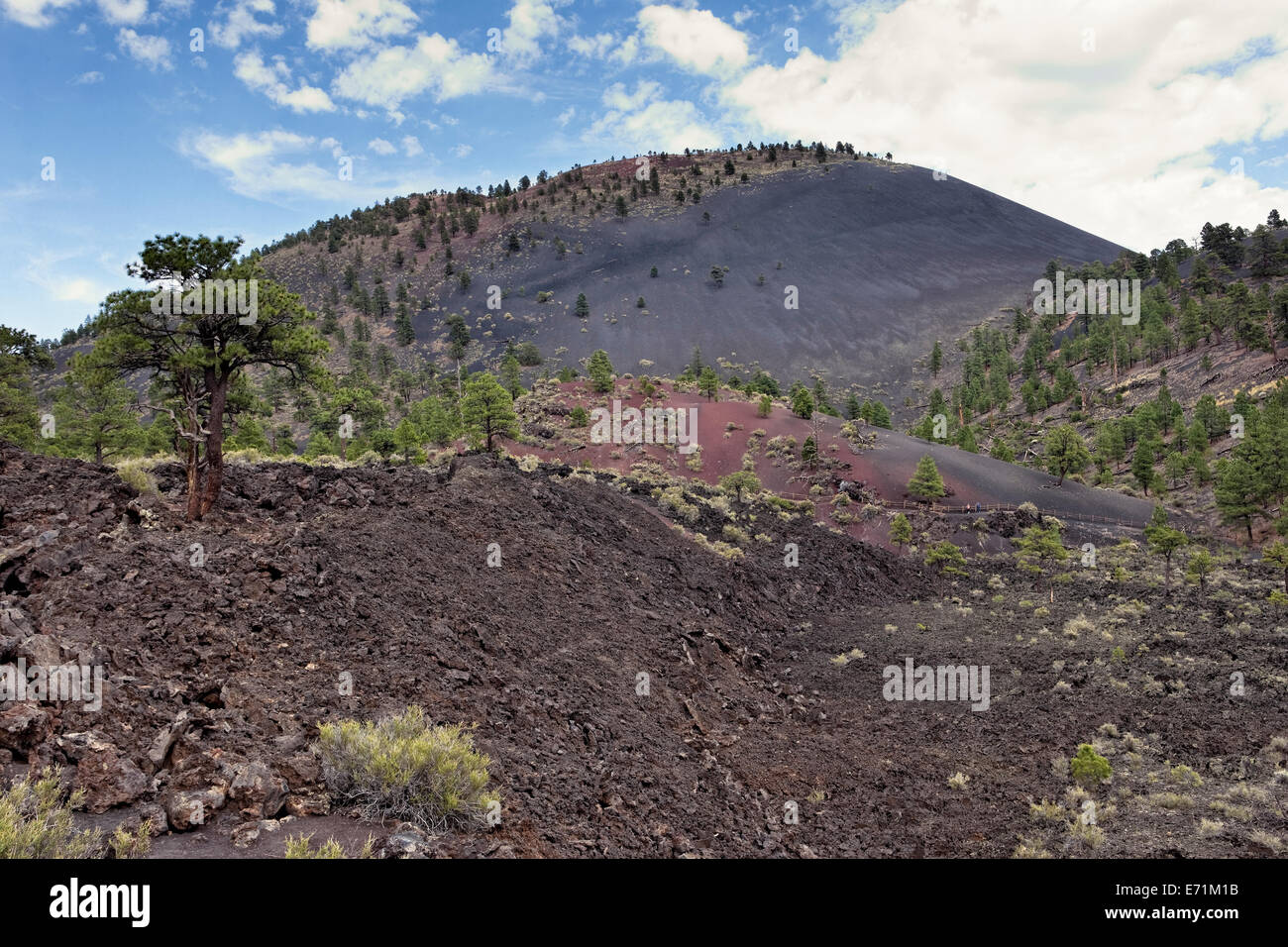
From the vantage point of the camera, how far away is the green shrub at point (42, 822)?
13.9 feet

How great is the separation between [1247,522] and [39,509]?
54506mm

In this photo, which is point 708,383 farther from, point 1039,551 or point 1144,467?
point 1144,467

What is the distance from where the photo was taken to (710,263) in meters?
142

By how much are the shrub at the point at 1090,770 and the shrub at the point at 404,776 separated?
32.0ft

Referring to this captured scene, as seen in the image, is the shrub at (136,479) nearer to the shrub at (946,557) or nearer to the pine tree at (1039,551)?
the pine tree at (1039,551)

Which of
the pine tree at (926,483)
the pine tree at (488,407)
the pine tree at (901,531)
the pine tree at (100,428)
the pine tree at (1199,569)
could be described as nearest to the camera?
the pine tree at (1199,569)

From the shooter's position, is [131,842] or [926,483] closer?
[131,842]

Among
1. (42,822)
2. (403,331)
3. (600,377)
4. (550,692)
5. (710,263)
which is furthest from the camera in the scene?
(710,263)

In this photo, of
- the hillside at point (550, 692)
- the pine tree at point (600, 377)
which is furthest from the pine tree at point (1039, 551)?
the pine tree at point (600, 377)

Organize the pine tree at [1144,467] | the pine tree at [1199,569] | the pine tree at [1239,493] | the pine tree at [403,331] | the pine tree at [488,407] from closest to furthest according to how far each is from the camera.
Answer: the pine tree at [1199,569] < the pine tree at [488,407] < the pine tree at [1239,493] < the pine tree at [1144,467] < the pine tree at [403,331]

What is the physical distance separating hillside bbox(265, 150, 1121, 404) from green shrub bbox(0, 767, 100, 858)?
10038 cm

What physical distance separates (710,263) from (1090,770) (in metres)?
140

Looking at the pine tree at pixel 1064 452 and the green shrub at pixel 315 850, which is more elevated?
the pine tree at pixel 1064 452

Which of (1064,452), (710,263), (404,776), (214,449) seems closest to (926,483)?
(1064,452)
